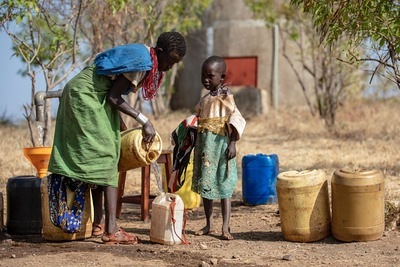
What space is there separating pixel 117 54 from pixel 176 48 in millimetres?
428

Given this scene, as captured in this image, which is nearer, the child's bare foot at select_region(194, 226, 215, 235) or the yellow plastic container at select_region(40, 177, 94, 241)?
the yellow plastic container at select_region(40, 177, 94, 241)

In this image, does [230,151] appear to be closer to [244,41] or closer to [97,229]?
[97,229]

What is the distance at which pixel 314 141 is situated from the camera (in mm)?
12547

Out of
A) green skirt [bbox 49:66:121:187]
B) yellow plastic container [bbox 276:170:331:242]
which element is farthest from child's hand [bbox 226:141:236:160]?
green skirt [bbox 49:66:121:187]

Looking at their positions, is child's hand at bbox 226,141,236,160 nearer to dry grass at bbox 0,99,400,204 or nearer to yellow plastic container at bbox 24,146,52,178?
yellow plastic container at bbox 24,146,52,178

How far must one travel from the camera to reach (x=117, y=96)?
524 cm

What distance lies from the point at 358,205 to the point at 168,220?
1.31 metres

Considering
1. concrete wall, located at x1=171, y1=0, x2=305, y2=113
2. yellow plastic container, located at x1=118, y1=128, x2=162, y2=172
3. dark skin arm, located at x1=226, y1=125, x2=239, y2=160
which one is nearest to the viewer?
yellow plastic container, located at x1=118, y1=128, x2=162, y2=172

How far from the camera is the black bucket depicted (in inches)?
230

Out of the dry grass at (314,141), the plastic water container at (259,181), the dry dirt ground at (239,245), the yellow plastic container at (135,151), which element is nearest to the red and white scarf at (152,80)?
the yellow plastic container at (135,151)

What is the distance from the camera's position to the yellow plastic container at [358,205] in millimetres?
5184

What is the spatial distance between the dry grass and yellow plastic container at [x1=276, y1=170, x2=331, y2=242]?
4.84 ft

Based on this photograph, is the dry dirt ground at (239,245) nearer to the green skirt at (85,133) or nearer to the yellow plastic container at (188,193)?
the yellow plastic container at (188,193)

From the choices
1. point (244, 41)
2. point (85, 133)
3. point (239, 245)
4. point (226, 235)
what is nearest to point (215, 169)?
point (226, 235)
